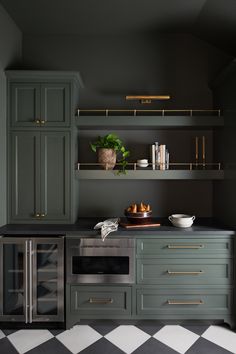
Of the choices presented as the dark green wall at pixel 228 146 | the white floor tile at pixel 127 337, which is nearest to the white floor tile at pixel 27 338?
the white floor tile at pixel 127 337

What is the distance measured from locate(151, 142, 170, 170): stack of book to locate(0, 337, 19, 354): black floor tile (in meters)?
1.96

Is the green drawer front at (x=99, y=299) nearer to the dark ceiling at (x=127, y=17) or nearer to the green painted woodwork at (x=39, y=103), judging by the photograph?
the green painted woodwork at (x=39, y=103)

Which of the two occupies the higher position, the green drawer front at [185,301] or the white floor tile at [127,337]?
the green drawer front at [185,301]

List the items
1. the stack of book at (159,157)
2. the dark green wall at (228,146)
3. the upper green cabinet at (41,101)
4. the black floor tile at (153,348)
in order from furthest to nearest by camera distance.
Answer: the stack of book at (159,157) → the upper green cabinet at (41,101) → the dark green wall at (228,146) → the black floor tile at (153,348)

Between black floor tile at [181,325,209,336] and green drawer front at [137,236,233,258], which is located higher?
green drawer front at [137,236,233,258]

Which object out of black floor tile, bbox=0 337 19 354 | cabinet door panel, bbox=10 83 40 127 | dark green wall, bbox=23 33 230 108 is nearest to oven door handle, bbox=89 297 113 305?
black floor tile, bbox=0 337 19 354

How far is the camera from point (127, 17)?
104 inches

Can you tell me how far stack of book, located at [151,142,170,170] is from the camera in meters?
2.62

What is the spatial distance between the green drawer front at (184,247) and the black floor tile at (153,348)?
2.23ft

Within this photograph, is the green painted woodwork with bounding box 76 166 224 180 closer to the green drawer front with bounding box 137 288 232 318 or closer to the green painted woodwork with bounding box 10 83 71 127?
the green painted woodwork with bounding box 10 83 71 127

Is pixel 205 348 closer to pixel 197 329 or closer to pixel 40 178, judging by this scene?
pixel 197 329

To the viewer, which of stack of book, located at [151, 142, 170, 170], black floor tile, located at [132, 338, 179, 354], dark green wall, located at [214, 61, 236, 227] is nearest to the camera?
black floor tile, located at [132, 338, 179, 354]

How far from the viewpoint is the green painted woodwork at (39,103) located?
8.25 ft

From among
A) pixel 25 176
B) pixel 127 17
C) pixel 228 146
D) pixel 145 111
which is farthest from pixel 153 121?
pixel 25 176
